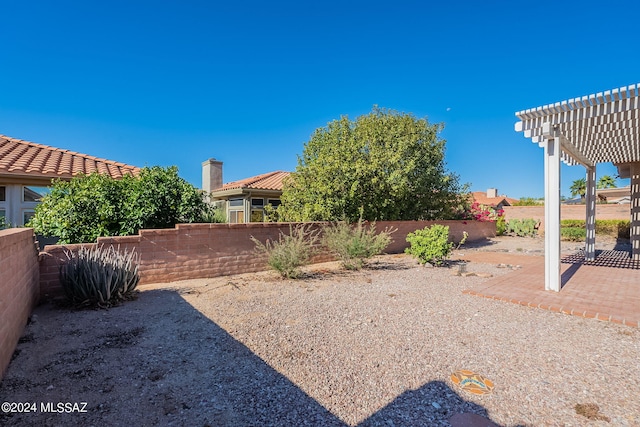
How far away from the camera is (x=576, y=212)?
24688 millimetres

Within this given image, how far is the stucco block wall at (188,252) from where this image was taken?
591 centimetres

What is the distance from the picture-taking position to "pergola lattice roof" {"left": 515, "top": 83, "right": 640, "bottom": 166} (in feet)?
18.1

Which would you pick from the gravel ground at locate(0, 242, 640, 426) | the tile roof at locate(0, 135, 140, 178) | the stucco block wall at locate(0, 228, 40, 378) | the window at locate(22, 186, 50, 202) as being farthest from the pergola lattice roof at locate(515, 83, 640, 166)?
the window at locate(22, 186, 50, 202)

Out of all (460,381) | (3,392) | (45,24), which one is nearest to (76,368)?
(3,392)

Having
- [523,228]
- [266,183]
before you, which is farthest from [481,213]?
[266,183]

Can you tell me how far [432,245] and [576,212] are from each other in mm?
22230

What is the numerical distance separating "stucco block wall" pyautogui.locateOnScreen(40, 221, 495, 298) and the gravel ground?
976mm

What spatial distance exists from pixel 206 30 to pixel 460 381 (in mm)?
14963

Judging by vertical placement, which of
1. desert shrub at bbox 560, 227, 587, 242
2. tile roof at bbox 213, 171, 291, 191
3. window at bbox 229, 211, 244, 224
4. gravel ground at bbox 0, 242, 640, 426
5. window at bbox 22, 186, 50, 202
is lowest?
gravel ground at bbox 0, 242, 640, 426

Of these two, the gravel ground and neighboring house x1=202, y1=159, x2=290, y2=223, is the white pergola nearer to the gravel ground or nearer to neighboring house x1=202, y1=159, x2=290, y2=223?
the gravel ground

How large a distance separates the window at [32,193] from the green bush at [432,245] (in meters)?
10.9

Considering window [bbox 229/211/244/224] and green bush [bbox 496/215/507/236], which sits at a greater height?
window [bbox 229/211/244/224]

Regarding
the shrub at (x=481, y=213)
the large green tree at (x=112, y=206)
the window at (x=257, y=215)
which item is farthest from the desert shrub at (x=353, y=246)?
the shrub at (x=481, y=213)

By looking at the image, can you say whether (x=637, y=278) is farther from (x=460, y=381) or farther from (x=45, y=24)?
(x=45, y=24)
